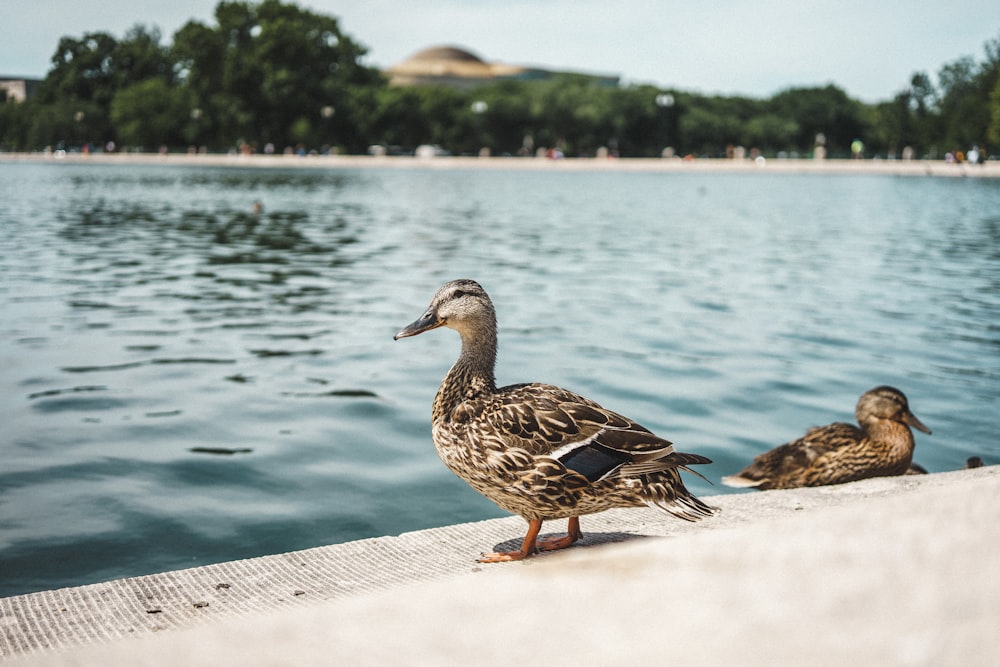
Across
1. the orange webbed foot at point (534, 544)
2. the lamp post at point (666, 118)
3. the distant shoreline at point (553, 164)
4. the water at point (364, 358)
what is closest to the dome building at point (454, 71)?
the lamp post at point (666, 118)

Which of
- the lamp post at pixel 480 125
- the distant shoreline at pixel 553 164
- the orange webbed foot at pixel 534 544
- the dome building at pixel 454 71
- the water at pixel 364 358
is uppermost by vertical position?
the dome building at pixel 454 71

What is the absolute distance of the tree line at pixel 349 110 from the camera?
9281 cm

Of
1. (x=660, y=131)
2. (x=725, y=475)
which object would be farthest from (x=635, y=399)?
(x=660, y=131)

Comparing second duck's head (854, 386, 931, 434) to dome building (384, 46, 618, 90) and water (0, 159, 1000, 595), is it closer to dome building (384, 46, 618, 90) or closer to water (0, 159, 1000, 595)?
water (0, 159, 1000, 595)

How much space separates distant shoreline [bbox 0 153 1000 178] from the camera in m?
72.2

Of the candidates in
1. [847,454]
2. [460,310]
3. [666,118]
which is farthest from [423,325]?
[666,118]

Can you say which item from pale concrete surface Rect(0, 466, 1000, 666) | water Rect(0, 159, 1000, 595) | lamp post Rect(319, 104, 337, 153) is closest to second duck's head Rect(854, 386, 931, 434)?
water Rect(0, 159, 1000, 595)

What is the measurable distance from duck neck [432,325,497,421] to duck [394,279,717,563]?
82 mm

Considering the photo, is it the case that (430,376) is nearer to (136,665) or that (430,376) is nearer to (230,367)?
(230,367)

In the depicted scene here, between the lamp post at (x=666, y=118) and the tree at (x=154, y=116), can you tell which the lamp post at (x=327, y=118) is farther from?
the lamp post at (x=666, y=118)

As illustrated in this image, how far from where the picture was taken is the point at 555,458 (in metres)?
3.92

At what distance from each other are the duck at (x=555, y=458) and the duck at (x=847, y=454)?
2.45 m

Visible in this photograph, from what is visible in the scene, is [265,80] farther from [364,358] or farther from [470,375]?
[470,375]

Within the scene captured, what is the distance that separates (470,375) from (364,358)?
6211 mm
